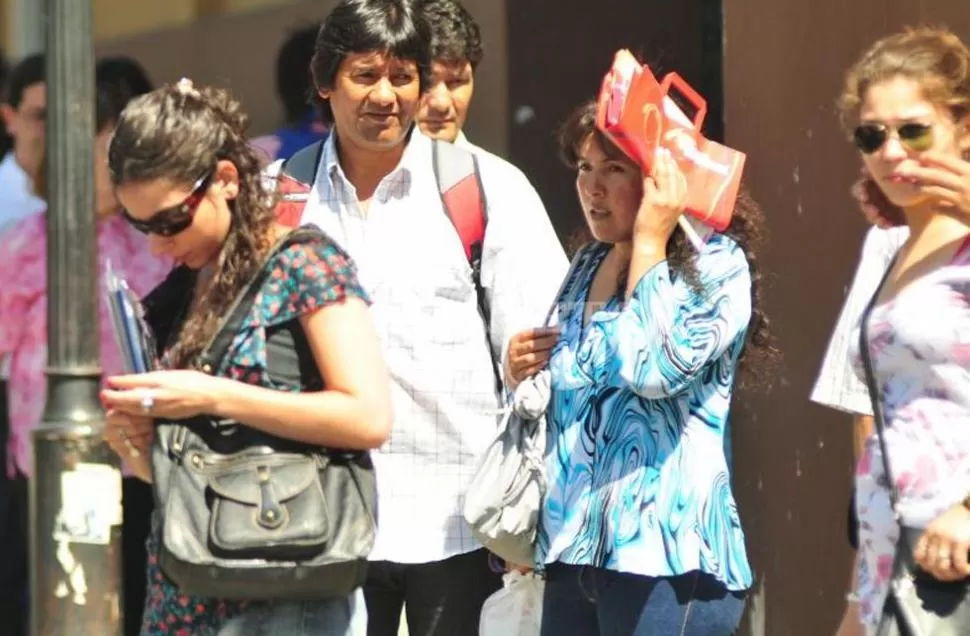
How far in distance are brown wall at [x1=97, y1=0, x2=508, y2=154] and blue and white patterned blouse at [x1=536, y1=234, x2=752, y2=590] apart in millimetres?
2525

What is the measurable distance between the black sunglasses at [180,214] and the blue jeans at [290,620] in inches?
28.5

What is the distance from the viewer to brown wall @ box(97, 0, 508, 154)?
680 cm

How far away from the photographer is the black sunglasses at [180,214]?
3.78 m

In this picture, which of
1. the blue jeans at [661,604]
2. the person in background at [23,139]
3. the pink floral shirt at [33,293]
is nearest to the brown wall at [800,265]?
the pink floral shirt at [33,293]

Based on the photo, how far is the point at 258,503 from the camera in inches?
144

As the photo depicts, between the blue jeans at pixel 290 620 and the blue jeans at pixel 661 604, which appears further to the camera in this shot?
the blue jeans at pixel 661 604

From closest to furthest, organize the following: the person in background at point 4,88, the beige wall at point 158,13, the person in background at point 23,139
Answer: the person in background at point 23,139, the person in background at point 4,88, the beige wall at point 158,13

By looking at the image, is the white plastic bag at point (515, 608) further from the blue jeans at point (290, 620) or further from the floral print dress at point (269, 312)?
the floral print dress at point (269, 312)

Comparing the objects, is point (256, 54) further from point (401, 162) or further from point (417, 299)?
point (417, 299)

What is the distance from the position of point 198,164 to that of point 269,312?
1.02 feet

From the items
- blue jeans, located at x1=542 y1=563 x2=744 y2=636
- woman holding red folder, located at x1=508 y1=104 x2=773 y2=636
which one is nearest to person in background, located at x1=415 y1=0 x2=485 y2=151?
woman holding red folder, located at x1=508 y1=104 x2=773 y2=636

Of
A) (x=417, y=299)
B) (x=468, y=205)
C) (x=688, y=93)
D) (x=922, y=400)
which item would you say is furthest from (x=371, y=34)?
(x=922, y=400)

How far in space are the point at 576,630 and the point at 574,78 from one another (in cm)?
280

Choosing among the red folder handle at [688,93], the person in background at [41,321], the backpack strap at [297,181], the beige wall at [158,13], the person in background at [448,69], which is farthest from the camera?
the beige wall at [158,13]
